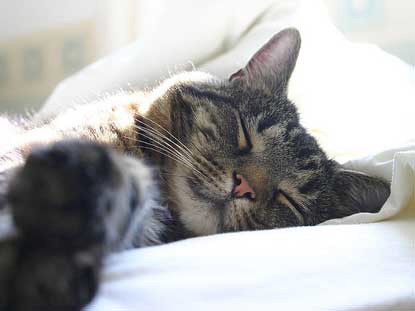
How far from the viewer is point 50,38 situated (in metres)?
2.35

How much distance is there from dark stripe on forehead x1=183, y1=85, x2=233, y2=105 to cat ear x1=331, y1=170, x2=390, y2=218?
292 millimetres

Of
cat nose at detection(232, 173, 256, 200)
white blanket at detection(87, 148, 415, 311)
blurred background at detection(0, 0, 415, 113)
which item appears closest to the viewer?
white blanket at detection(87, 148, 415, 311)

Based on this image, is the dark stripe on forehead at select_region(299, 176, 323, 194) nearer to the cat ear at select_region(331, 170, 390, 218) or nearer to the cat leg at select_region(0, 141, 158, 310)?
the cat ear at select_region(331, 170, 390, 218)

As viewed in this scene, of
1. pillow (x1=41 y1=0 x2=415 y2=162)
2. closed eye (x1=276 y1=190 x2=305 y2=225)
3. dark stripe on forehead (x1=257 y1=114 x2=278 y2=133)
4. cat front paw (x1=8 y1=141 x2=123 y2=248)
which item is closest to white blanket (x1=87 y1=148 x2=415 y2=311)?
cat front paw (x1=8 y1=141 x2=123 y2=248)

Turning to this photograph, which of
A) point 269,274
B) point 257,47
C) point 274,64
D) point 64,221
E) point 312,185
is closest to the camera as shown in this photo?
point 64,221

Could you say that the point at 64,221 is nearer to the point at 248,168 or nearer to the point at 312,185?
Answer: the point at 248,168

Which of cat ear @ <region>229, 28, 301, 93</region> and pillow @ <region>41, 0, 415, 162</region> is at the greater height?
cat ear @ <region>229, 28, 301, 93</region>

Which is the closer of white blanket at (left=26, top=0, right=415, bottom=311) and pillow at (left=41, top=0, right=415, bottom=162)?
white blanket at (left=26, top=0, right=415, bottom=311)

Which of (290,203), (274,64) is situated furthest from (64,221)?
(274,64)

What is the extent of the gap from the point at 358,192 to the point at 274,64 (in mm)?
393

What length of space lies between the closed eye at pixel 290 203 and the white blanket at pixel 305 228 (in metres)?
0.13

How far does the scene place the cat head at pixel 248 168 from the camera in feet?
3.29

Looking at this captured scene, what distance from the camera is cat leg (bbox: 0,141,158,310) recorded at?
521mm

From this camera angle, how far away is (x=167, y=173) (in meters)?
1.05
